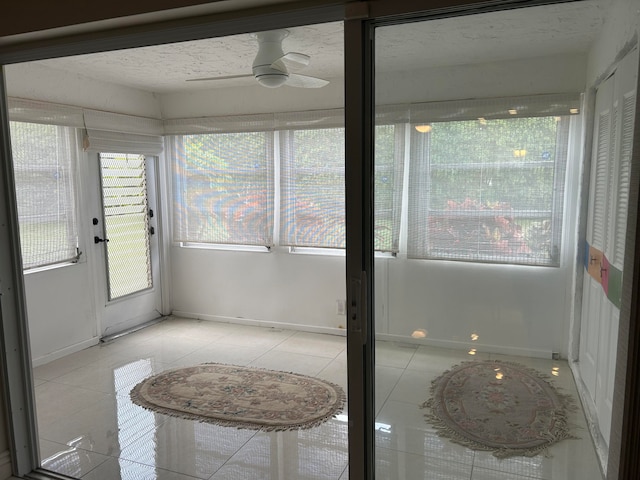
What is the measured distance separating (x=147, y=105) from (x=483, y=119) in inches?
163

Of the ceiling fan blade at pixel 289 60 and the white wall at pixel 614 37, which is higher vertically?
the ceiling fan blade at pixel 289 60

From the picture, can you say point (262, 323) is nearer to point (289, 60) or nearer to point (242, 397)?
point (242, 397)

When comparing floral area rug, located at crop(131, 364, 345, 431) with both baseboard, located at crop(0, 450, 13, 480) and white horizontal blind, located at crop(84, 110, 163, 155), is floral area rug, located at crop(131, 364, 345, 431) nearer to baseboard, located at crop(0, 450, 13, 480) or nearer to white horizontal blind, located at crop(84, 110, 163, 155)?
baseboard, located at crop(0, 450, 13, 480)

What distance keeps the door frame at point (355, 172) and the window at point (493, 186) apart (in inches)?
10.8

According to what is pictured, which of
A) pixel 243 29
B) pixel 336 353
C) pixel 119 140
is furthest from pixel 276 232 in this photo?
pixel 243 29

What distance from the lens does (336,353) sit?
14.1 ft

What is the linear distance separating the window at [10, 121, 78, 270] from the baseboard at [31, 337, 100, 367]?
2.48 feet

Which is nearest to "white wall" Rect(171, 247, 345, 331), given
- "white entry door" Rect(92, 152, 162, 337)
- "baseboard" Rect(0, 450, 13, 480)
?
"white entry door" Rect(92, 152, 162, 337)

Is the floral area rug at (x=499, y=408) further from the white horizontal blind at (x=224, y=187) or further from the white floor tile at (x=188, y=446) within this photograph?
the white horizontal blind at (x=224, y=187)

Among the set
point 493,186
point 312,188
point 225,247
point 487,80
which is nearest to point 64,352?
point 225,247

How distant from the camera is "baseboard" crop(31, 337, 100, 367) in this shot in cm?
405

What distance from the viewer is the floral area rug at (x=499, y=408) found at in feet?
6.33

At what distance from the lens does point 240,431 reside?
301 centimetres

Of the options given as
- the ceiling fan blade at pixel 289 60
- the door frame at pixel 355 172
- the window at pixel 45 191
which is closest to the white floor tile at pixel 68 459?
the door frame at pixel 355 172
